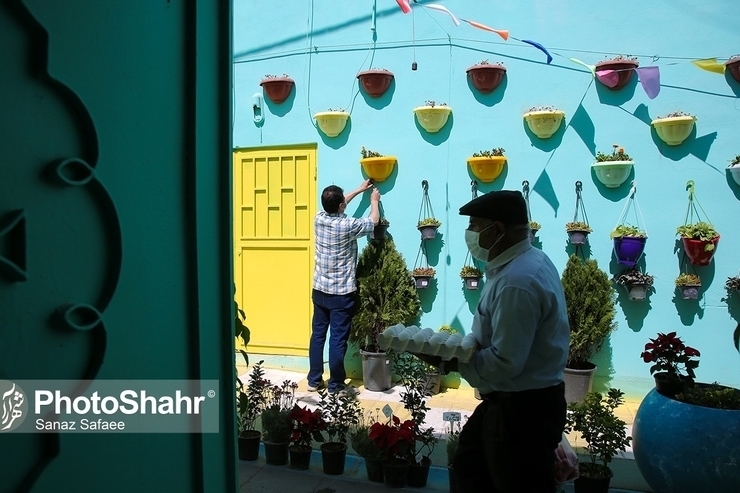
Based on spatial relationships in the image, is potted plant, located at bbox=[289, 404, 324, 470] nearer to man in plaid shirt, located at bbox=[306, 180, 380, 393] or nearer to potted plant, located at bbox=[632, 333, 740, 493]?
man in plaid shirt, located at bbox=[306, 180, 380, 393]

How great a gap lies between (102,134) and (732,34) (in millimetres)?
5984

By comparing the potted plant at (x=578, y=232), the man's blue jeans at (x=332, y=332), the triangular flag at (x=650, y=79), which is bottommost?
the man's blue jeans at (x=332, y=332)

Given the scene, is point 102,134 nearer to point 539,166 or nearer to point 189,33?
point 189,33

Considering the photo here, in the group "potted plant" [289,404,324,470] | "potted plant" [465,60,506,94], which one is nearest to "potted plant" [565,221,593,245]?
"potted plant" [465,60,506,94]

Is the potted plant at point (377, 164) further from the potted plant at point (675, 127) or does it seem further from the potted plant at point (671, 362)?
the potted plant at point (671, 362)

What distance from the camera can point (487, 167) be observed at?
6160 millimetres

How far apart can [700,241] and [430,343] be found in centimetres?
370

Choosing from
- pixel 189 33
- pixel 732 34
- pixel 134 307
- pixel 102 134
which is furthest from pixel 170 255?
pixel 732 34

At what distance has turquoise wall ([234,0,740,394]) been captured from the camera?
18.8 feet

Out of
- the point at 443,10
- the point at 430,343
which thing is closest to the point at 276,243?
the point at 443,10

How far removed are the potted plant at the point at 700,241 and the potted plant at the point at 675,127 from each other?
0.77 m

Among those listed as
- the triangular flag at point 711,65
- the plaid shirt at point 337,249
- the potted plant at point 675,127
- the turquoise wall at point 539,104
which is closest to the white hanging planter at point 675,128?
the potted plant at point 675,127

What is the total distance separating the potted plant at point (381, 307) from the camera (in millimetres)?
6316

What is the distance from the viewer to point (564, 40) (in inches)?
239
